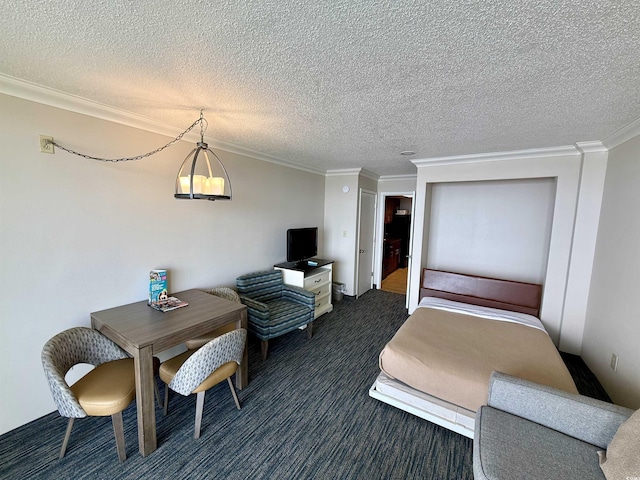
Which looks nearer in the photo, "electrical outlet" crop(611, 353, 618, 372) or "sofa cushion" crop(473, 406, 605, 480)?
"sofa cushion" crop(473, 406, 605, 480)

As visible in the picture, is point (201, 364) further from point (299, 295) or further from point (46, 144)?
point (46, 144)

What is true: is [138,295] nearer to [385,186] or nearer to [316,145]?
[316,145]

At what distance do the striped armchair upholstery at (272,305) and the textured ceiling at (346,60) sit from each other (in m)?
1.88

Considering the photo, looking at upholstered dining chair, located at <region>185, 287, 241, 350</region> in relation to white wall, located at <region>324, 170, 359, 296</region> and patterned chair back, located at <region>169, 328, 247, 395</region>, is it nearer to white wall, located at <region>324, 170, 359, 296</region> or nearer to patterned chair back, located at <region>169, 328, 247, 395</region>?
patterned chair back, located at <region>169, 328, 247, 395</region>

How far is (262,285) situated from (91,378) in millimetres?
1844

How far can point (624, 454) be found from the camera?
1.14 m

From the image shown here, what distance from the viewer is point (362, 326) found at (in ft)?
12.3

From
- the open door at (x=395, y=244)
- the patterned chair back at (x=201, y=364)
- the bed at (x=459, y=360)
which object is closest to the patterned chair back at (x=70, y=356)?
the patterned chair back at (x=201, y=364)

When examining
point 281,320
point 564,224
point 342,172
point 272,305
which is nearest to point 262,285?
point 272,305

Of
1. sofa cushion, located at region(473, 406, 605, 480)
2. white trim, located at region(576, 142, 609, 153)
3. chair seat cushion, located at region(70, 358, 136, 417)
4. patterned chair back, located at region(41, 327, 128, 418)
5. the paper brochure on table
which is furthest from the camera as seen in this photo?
white trim, located at region(576, 142, 609, 153)

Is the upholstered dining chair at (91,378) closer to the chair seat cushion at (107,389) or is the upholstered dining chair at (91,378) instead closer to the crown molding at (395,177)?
the chair seat cushion at (107,389)

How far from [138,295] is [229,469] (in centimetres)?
168

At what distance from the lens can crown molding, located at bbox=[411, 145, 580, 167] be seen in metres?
2.82

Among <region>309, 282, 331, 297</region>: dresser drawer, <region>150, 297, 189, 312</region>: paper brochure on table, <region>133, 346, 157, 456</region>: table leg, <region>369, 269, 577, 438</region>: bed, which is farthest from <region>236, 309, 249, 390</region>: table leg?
<region>309, 282, 331, 297</region>: dresser drawer
